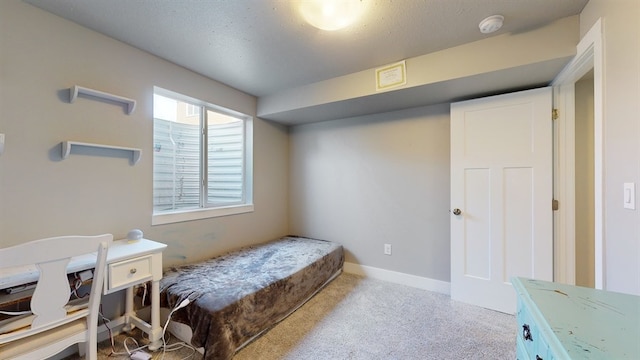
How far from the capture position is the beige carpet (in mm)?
1672

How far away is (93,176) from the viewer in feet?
5.81

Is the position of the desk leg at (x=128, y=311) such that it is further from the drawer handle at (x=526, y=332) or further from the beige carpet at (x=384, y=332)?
the drawer handle at (x=526, y=332)

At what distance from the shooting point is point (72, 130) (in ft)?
5.49

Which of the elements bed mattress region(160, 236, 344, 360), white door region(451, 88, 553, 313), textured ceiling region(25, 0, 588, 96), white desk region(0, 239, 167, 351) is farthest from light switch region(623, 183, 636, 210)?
white desk region(0, 239, 167, 351)

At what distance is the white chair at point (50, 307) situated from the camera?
1.07 meters

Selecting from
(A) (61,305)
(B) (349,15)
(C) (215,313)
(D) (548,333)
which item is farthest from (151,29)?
(D) (548,333)

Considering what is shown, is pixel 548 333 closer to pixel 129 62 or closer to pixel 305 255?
pixel 305 255

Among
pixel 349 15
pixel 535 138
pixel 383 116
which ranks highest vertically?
pixel 349 15

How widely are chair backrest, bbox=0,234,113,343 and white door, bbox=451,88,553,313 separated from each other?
277 centimetres

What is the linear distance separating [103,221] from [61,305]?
783 mm

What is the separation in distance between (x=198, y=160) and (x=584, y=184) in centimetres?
347

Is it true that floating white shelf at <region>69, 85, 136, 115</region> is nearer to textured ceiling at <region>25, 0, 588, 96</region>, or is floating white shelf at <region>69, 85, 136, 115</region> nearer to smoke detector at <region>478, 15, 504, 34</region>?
textured ceiling at <region>25, 0, 588, 96</region>

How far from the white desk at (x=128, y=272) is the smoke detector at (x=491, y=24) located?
2638 millimetres

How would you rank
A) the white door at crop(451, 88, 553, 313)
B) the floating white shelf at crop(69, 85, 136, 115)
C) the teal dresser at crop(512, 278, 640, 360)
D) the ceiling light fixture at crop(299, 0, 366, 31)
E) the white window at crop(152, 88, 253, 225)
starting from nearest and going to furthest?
the teal dresser at crop(512, 278, 640, 360) < the ceiling light fixture at crop(299, 0, 366, 31) < the floating white shelf at crop(69, 85, 136, 115) < the white door at crop(451, 88, 553, 313) < the white window at crop(152, 88, 253, 225)
